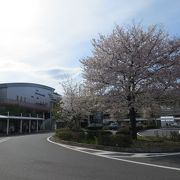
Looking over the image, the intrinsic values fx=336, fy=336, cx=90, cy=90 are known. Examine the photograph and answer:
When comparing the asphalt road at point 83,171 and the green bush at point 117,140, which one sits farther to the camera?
the green bush at point 117,140

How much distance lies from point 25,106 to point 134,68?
5415cm

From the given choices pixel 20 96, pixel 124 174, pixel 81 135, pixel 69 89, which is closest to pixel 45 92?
pixel 20 96

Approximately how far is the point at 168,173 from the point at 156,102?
1173cm

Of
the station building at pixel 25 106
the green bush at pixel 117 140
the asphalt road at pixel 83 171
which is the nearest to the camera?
the asphalt road at pixel 83 171

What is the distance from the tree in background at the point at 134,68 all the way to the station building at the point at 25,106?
33.3m

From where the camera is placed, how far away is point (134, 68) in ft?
70.6

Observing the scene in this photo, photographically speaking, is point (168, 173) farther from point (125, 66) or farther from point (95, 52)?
point (95, 52)

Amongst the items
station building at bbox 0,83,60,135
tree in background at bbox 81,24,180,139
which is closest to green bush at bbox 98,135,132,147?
tree in background at bbox 81,24,180,139

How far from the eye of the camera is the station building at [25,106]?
59344 millimetres

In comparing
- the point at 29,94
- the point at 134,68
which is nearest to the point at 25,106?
the point at 29,94

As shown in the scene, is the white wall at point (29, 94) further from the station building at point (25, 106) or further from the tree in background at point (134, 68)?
the tree in background at point (134, 68)

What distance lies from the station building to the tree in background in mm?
33294

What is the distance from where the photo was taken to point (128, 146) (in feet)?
62.4

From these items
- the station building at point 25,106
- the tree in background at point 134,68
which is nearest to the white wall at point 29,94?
the station building at point 25,106
